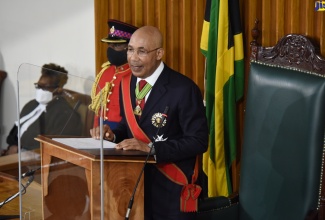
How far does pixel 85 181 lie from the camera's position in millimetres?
2652

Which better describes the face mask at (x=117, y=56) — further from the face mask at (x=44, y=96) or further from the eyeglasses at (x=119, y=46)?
the face mask at (x=44, y=96)

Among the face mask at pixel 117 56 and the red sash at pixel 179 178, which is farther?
the face mask at pixel 117 56

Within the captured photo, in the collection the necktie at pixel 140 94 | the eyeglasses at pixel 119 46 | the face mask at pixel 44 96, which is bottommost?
the necktie at pixel 140 94

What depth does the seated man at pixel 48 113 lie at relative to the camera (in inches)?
99.6

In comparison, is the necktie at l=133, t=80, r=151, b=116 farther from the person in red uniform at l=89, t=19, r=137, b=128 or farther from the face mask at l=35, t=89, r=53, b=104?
the person in red uniform at l=89, t=19, r=137, b=128

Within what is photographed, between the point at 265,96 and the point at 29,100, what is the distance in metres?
1.31

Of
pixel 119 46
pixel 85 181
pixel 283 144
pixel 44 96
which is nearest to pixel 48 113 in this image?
pixel 44 96

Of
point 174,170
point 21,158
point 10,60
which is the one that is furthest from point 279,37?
point 10,60

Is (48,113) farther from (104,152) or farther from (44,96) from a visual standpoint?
(104,152)

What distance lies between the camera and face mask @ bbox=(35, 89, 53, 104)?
260 centimetres

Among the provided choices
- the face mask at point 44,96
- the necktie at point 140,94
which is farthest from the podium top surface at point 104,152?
the necktie at point 140,94

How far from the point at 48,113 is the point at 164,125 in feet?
2.58

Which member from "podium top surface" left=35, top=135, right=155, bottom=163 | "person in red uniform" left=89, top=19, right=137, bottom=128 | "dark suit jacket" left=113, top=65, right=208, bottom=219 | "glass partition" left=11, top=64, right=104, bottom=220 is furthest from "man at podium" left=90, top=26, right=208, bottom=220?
"person in red uniform" left=89, top=19, right=137, bottom=128

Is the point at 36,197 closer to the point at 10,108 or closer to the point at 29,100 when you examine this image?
the point at 29,100
